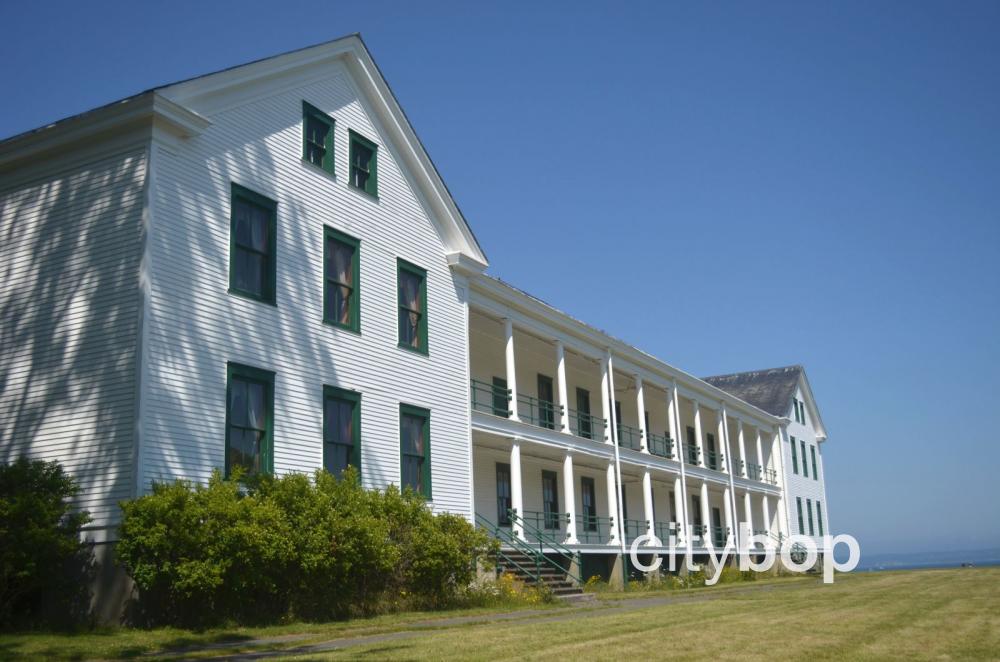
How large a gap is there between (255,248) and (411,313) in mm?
4982

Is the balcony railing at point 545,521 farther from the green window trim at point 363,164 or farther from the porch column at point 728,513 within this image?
the green window trim at point 363,164

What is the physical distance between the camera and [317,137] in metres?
20.1

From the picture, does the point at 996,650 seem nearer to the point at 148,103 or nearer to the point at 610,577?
the point at 148,103

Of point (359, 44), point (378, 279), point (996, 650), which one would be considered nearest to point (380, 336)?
point (378, 279)

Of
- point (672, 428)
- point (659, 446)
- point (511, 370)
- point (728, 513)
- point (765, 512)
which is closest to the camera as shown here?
point (511, 370)

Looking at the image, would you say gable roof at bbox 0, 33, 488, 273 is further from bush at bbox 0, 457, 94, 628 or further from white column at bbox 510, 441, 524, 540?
bush at bbox 0, 457, 94, 628

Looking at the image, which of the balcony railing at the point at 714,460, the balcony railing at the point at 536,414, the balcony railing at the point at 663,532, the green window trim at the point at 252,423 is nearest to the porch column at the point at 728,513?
the balcony railing at the point at 714,460

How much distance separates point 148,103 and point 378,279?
21.7 feet

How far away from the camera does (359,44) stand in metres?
21.1

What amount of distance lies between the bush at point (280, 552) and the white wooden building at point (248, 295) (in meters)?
1.07

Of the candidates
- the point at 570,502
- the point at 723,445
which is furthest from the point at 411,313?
the point at 723,445

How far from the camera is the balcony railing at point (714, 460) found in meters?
41.7

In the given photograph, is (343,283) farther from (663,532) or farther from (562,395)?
(663,532)

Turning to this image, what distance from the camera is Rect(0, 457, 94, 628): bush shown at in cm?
1352
